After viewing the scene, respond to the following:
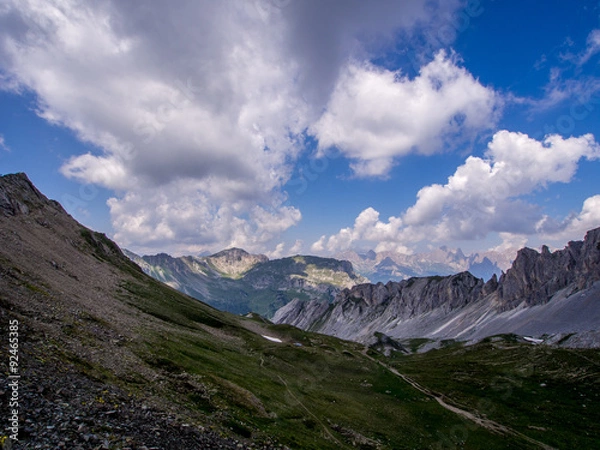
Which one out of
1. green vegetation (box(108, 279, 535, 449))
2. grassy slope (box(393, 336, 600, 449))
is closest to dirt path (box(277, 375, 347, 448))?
green vegetation (box(108, 279, 535, 449))

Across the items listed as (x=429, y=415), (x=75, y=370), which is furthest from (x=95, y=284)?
(x=429, y=415)

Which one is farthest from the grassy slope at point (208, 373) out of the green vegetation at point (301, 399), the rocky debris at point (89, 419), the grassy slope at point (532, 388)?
the grassy slope at point (532, 388)

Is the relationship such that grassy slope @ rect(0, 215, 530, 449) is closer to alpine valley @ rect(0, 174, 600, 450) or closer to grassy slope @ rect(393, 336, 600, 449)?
alpine valley @ rect(0, 174, 600, 450)

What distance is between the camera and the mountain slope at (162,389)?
63.4 ft

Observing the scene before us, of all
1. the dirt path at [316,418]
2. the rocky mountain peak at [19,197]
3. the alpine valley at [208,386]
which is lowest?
the dirt path at [316,418]

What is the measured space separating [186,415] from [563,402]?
297ft

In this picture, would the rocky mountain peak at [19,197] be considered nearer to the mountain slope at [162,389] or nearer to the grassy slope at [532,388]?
the mountain slope at [162,389]

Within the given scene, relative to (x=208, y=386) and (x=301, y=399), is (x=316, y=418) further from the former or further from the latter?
(x=208, y=386)

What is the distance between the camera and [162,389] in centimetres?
3056

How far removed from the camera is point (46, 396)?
19.2m

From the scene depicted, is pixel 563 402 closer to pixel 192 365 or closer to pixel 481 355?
pixel 481 355

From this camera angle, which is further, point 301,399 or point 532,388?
point 532,388

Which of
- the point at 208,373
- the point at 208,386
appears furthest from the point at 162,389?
the point at 208,373

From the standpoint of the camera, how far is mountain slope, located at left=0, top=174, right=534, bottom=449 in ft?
63.4
